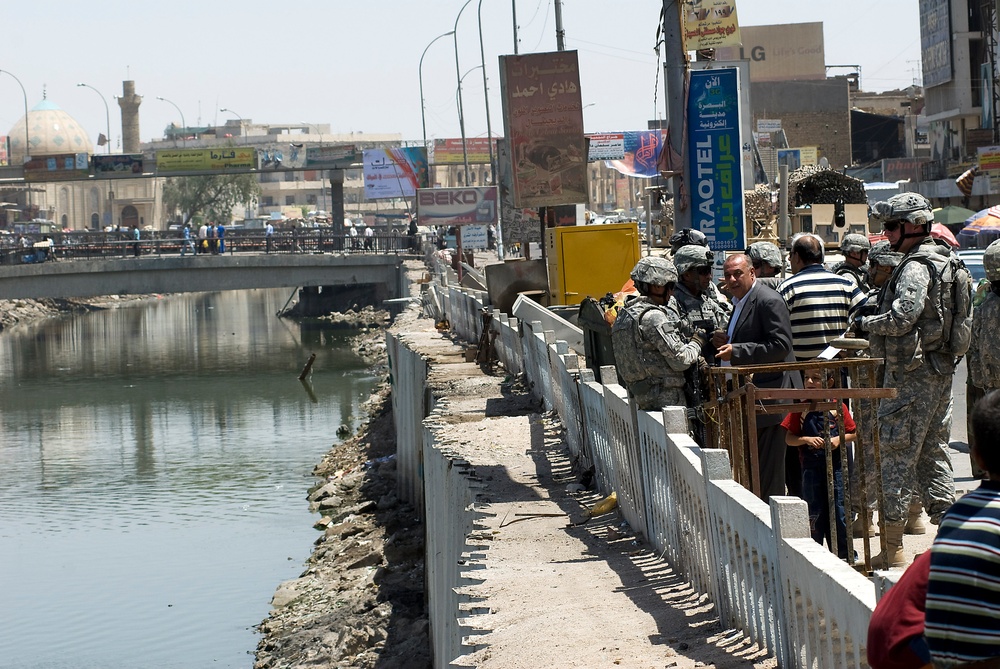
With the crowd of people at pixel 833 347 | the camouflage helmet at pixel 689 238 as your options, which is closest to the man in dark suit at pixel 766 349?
the crowd of people at pixel 833 347

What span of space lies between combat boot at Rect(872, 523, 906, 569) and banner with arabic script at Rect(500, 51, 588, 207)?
12796mm

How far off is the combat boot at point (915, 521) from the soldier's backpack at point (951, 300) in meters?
0.85

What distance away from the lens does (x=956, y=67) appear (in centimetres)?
4769

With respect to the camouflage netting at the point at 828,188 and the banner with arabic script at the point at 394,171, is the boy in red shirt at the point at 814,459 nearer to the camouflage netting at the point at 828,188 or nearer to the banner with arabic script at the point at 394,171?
the camouflage netting at the point at 828,188

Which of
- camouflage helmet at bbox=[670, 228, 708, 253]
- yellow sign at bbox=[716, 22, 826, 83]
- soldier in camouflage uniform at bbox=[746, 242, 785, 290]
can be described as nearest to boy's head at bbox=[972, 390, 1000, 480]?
soldier in camouflage uniform at bbox=[746, 242, 785, 290]

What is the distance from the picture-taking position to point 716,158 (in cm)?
1112

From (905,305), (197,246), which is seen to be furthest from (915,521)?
(197,246)

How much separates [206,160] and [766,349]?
58.4m

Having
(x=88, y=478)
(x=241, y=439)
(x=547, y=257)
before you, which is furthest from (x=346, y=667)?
(x=241, y=439)

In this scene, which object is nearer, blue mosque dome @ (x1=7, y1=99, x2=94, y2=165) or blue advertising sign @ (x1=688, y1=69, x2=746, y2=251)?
blue advertising sign @ (x1=688, y1=69, x2=746, y2=251)

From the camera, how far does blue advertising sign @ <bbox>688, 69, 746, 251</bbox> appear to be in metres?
11.1

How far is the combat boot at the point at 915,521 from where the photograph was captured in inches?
285

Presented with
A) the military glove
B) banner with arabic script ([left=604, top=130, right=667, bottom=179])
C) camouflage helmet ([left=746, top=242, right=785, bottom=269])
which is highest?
banner with arabic script ([left=604, top=130, right=667, bottom=179])

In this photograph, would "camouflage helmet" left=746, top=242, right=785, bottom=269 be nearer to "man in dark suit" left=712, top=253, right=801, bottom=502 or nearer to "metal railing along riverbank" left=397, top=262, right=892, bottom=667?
"man in dark suit" left=712, top=253, right=801, bottom=502
